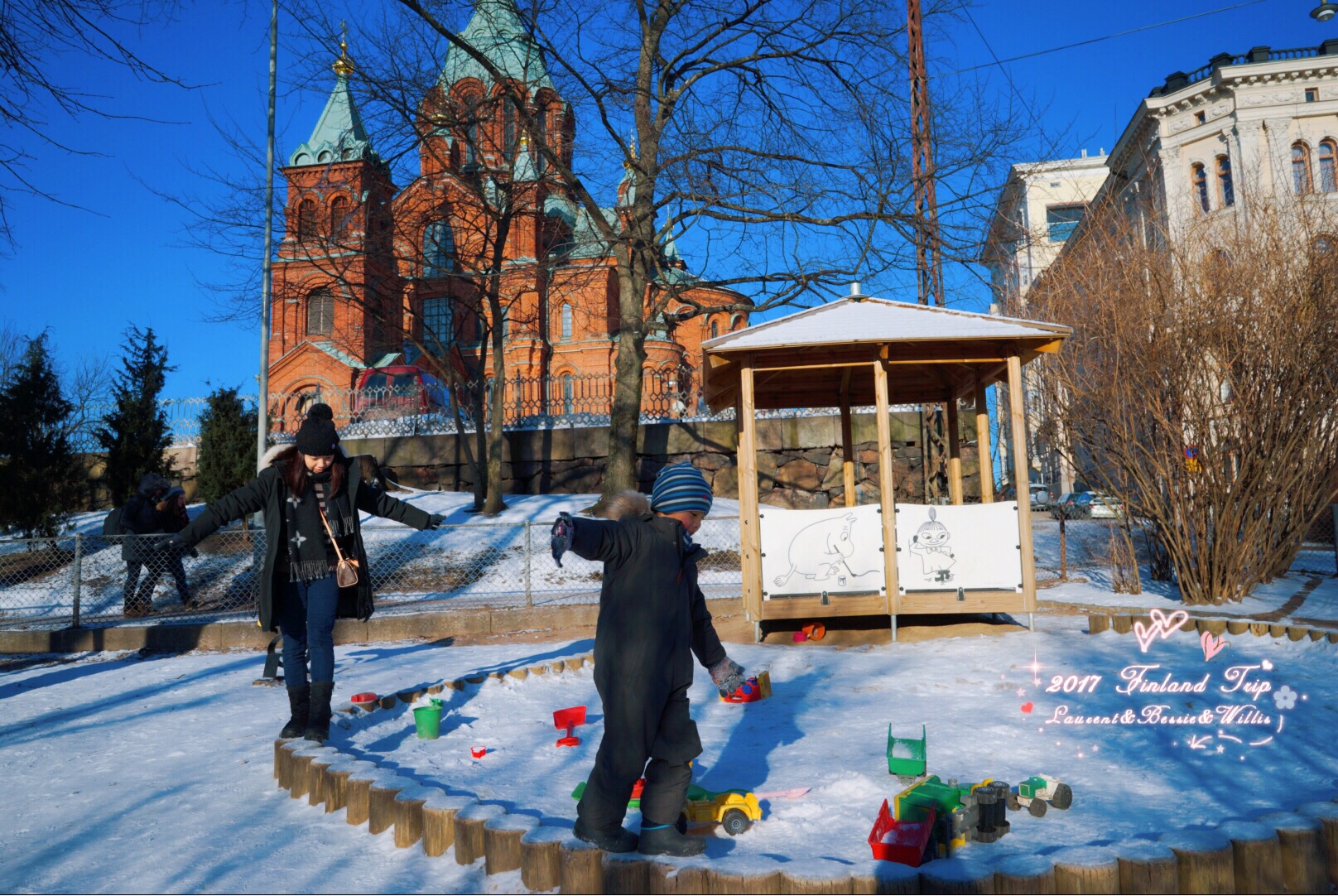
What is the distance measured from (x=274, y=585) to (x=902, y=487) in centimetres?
1491

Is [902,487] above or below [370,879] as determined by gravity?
above

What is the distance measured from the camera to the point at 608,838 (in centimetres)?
313

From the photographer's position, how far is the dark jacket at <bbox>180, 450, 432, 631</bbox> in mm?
4793

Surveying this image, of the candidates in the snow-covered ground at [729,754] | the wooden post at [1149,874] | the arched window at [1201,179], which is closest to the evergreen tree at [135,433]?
the snow-covered ground at [729,754]

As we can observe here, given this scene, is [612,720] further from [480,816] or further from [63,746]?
[63,746]

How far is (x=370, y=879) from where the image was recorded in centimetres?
321

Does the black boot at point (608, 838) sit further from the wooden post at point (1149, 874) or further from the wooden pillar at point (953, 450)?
the wooden pillar at point (953, 450)

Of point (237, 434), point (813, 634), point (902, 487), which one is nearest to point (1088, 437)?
point (813, 634)

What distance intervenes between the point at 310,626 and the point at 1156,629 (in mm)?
6491

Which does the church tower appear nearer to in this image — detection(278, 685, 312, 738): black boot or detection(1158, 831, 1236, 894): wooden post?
detection(278, 685, 312, 738): black boot

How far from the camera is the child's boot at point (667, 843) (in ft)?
10.5

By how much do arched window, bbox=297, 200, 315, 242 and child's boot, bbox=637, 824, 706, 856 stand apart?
14987 mm

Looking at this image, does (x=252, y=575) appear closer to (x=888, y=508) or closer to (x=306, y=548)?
(x=306, y=548)

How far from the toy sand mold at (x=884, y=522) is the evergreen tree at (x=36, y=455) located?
1383 cm
